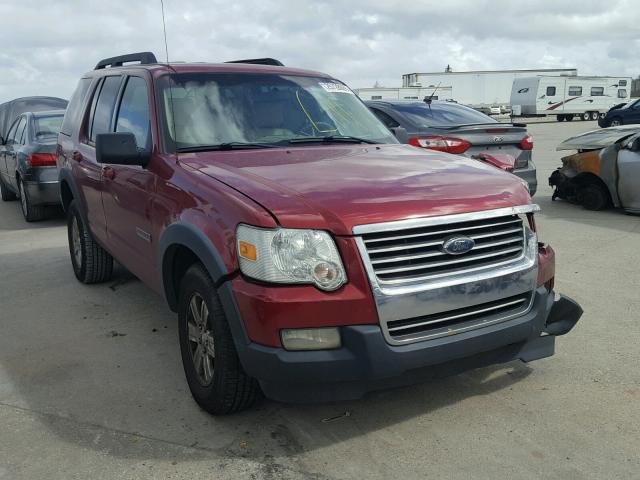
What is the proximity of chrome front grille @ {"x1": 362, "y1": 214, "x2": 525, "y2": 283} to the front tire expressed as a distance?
0.82 meters

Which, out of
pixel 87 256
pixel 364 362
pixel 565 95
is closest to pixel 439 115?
pixel 87 256

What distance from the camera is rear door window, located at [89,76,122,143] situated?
4797mm

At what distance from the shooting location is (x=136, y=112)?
425 cm

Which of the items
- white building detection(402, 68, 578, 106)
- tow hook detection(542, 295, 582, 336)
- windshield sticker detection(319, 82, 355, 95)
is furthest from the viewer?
white building detection(402, 68, 578, 106)

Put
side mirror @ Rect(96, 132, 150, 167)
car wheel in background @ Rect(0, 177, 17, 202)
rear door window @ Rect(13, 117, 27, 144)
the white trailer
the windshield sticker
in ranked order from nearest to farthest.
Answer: side mirror @ Rect(96, 132, 150, 167), the windshield sticker, rear door window @ Rect(13, 117, 27, 144), car wheel in background @ Rect(0, 177, 17, 202), the white trailer

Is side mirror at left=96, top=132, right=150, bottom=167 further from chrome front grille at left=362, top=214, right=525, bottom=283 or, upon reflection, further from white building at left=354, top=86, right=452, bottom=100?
white building at left=354, top=86, right=452, bottom=100

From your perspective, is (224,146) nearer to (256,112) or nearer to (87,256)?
(256,112)

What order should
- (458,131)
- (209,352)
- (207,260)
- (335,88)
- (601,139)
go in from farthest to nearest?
1. (601,139)
2. (458,131)
3. (335,88)
4. (209,352)
5. (207,260)

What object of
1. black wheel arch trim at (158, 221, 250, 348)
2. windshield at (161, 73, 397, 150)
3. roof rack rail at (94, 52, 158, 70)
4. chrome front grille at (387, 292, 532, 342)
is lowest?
chrome front grille at (387, 292, 532, 342)

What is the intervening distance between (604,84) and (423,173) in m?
46.8

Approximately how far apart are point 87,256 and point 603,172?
694cm

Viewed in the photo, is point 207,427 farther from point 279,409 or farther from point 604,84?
point 604,84

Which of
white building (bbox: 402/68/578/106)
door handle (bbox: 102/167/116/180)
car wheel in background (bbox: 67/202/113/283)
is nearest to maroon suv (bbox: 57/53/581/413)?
door handle (bbox: 102/167/116/180)

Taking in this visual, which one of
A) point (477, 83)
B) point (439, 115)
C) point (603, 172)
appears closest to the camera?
point (439, 115)
